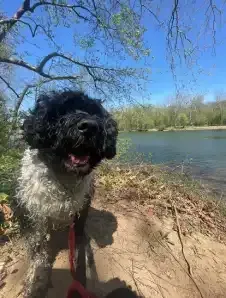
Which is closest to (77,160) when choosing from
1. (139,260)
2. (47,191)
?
(47,191)

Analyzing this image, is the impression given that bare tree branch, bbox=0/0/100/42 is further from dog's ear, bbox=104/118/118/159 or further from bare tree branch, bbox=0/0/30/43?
dog's ear, bbox=104/118/118/159

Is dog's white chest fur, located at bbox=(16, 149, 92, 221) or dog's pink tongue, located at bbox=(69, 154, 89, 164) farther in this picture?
dog's white chest fur, located at bbox=(16, 149, 92, 221)

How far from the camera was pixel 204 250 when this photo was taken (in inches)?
157

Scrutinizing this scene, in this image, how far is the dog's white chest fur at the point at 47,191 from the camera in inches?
99.2

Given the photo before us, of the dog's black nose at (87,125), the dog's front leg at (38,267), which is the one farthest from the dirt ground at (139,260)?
the dog's black nose at (87,125)

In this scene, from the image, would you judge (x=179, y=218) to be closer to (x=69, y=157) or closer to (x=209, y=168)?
(x=69, y=157)

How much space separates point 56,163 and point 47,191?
30 centimetres

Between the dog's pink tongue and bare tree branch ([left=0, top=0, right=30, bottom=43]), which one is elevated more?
bare tree branch ([left=0, top=0, right=30, bottom=43])

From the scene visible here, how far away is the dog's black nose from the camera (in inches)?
83.1

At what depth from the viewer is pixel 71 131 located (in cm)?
214

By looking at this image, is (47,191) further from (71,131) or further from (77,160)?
(71,131)

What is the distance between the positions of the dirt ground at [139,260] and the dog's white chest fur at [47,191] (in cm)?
91

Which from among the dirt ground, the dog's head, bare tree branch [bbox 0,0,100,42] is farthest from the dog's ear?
bare tree branch [bbox 0,0,100,42]

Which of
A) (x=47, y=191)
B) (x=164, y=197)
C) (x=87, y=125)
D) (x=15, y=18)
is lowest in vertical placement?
(x=164, y=197)
